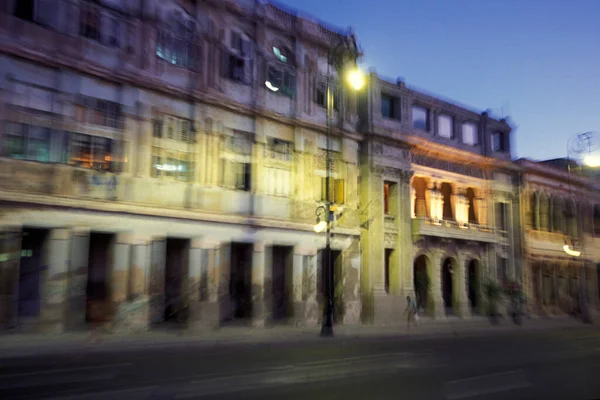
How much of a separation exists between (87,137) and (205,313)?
27.4ft

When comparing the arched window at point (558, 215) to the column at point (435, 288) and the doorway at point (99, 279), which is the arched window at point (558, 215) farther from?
the doorway at point (99, 279)

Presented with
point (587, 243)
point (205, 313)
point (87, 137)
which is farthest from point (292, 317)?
point (587, 243)

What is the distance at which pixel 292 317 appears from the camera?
27.3m

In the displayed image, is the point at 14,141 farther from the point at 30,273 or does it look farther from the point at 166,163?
the point at 166,163

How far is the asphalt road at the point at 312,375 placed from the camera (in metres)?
9.16

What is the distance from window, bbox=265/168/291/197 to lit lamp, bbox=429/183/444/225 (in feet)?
35.3

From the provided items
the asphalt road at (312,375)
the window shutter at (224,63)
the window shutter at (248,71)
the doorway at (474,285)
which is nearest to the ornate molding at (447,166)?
the doorway at (474,285)

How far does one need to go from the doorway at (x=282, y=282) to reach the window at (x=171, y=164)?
19.6 ft

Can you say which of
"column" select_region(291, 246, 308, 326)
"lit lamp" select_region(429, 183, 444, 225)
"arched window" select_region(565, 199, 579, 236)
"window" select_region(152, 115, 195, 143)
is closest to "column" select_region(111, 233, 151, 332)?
"window" select_region(152, 115, 195, 143)

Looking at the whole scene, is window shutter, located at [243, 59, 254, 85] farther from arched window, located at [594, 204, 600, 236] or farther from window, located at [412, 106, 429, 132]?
arched window, located at [594, 204, 600, 236]

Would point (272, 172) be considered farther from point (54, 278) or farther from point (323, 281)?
point (54, 278)

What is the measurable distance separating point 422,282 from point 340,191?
8.40m

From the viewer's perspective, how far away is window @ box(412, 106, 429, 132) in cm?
3472

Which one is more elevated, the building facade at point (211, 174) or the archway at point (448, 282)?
the building facade at point (211, 174)
